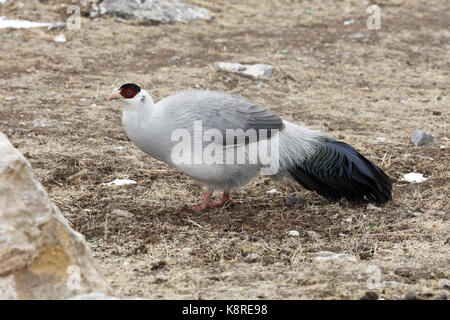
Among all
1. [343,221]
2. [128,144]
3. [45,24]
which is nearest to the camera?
[343,221]

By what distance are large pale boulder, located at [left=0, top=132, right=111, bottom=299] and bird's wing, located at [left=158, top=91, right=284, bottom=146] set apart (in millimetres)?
1914

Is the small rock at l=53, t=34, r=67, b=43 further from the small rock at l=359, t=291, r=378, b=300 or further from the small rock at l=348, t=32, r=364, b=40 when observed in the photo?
the small rock at l=359, t=291, r=378, b=300

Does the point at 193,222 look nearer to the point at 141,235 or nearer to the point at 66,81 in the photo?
the point at 141,235

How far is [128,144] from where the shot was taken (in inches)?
279

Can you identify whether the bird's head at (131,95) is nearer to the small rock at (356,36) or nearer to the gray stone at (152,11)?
the gray stone at (152,11)

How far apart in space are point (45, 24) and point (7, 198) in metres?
9.24

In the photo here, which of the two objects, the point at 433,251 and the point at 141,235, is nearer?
the point at 433,251

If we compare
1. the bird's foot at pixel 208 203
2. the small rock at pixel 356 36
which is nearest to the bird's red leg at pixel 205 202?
the bird's foot at pixel 208 203

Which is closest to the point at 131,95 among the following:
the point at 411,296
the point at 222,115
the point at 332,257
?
the point at 222,115

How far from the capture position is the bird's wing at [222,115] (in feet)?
16.6

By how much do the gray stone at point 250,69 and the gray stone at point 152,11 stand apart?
2933mm

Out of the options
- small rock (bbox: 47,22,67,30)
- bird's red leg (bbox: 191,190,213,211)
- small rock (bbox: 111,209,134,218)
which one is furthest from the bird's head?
small rock (bbox: 47,22,67,30)

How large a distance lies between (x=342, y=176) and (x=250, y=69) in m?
4.85

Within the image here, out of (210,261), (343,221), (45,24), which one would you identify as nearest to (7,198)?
(210,261)
